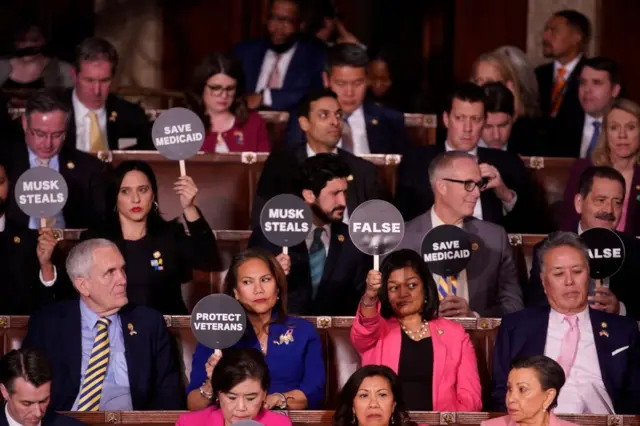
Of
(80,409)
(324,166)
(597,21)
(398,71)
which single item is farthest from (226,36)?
(80,409)

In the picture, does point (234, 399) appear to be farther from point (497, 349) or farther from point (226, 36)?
point (226, 36)

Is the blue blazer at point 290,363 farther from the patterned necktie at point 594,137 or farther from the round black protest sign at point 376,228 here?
the patterned necktie at point 594,137

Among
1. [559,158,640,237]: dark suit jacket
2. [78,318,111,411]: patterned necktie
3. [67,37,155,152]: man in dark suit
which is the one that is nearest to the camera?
[78,318,111,411]: patterned necktie

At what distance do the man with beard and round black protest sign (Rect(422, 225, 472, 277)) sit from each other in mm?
380

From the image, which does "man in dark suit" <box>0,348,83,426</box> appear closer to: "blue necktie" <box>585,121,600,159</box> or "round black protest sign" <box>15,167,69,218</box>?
"round black protest sign" <box>15,167,69,218</box>

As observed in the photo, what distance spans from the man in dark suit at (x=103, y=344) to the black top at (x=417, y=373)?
0.74 meters

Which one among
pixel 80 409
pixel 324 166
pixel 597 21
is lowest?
pixel 80 409

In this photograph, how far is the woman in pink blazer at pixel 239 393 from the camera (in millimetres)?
4125

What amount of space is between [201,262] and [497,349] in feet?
4.00

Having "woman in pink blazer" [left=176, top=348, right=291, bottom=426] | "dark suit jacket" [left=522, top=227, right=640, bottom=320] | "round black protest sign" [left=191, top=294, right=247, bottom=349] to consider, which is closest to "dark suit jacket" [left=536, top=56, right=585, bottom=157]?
"dark suit jacket" [left=522, top=227, right=640, bottom=320]

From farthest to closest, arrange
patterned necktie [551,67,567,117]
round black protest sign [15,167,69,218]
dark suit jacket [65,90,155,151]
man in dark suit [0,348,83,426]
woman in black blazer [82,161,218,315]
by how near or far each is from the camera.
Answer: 1. patterned necktie [551,67,567,117]
2. dark suit jacket [65,90,155,151]
3. woman in black blazer [82,161,218,315]
4. round black protest sign [15,167,69,218]
5. man in dark suit [0,348,83,426]

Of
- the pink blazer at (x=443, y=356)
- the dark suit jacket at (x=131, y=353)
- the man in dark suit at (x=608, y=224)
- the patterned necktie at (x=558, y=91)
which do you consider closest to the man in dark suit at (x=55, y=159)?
the dark suit jacket at (x=131, y=353)

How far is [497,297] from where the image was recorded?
5.23m

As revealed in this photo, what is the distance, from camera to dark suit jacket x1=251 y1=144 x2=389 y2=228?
18.4ft
